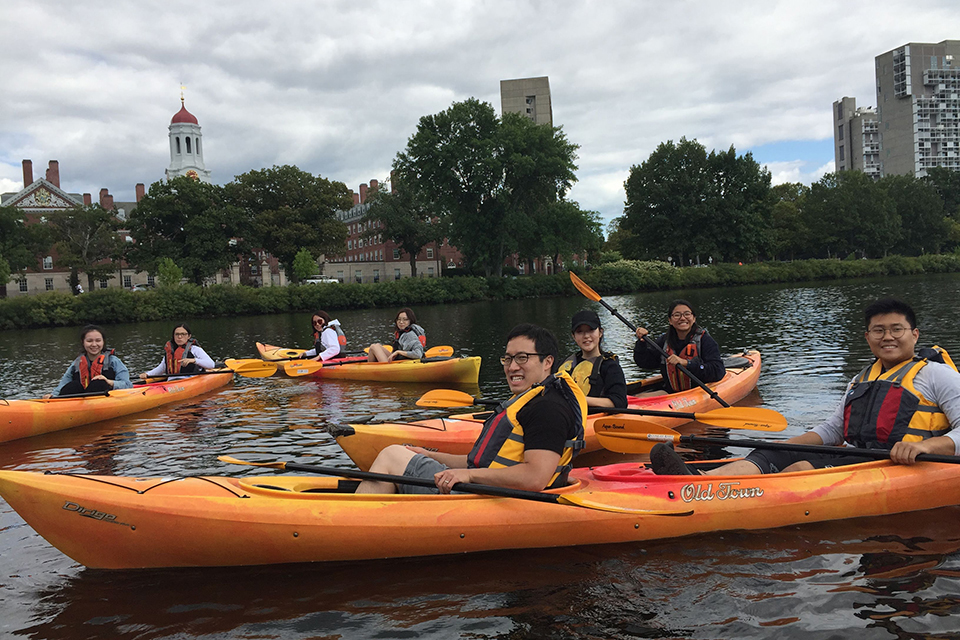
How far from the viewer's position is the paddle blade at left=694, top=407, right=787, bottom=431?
21.1ft

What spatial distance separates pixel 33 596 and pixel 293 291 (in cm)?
4112

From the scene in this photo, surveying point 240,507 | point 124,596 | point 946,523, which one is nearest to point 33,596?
point 124,596

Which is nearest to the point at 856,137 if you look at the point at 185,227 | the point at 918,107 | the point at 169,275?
the point at 918,107

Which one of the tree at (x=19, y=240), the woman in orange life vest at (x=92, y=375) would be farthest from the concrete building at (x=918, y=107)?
the woman in orange life vest at (x=92, y=375)

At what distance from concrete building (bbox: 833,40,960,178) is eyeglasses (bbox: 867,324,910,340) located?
390 feet

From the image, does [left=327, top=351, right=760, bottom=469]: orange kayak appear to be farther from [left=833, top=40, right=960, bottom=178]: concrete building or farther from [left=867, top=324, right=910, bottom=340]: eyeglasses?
[left=833, top=40, right=960, bottom=178]: concrete building

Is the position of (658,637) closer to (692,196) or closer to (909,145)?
(692,196)

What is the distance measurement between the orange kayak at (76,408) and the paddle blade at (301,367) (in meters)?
2.32

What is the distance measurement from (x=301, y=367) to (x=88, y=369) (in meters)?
4.40

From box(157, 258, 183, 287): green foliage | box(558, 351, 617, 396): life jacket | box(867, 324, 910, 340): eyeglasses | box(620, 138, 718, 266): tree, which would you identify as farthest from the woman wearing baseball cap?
box(620, 138, 718, 266): tree

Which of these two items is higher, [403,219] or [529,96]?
[529,96]

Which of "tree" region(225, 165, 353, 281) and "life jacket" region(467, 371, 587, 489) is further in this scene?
"tree" region(225, 165, 353, 281)

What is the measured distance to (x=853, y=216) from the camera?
2579 inches

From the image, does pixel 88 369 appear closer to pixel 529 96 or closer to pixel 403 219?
pixel 403 219
